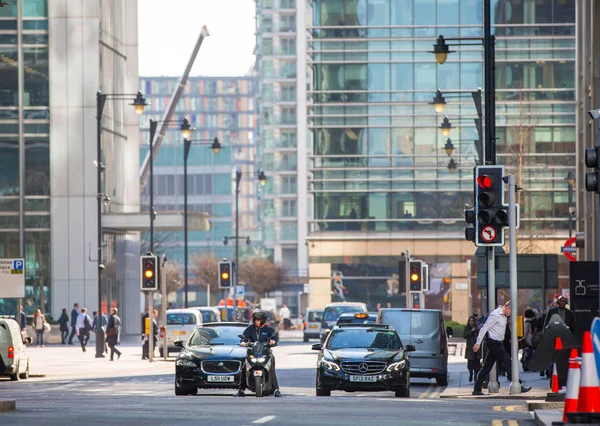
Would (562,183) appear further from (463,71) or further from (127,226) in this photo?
(127,226)

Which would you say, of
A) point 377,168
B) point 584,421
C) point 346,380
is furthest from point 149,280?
point 377,168

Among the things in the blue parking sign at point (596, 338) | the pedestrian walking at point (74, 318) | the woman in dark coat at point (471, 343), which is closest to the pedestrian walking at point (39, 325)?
the pedestrian walking at point (74, 318)

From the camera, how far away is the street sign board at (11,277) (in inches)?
1521

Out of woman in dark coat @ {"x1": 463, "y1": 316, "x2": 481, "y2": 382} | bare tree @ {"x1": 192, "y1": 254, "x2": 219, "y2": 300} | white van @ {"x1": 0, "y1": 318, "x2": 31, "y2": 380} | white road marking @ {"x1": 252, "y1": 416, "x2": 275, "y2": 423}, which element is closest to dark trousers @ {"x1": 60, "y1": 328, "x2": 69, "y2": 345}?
white van @ {"x1": 0, "y1": 318, "x2": 31, "y2": 380}

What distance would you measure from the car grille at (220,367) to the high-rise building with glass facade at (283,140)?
362 ft

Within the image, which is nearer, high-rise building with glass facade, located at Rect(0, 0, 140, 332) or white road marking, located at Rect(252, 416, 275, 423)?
white road marking, located at Rect(252, 416, 275, 423)

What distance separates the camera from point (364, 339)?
28.0 metres

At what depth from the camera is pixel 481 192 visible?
2653cm

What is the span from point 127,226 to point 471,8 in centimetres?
2874

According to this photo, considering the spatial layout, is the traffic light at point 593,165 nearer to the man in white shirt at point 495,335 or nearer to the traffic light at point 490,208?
the man in white shirt at point 495,335

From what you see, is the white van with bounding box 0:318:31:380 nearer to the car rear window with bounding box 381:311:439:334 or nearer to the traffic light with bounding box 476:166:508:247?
the car rear window with bounding box 381:311:439:334

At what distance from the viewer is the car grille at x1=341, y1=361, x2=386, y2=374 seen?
26.5 metres

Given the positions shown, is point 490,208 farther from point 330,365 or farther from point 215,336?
point 215,336

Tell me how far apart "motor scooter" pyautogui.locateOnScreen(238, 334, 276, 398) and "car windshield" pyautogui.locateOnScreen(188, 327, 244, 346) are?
3.25 metres
